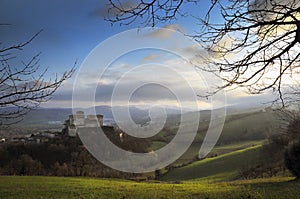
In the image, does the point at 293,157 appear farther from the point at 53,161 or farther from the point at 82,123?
the point at 82,123

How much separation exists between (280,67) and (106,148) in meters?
59.3

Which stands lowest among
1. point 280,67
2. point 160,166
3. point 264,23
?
point 160,166

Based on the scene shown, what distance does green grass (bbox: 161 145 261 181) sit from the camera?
49.2 meters

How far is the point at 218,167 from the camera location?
5300 cm

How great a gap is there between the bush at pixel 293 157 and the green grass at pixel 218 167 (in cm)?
2274

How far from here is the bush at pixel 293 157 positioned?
22.4 meters

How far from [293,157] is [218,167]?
31.4m

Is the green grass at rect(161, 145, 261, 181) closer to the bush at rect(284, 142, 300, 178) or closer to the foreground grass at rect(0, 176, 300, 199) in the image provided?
the bush at rect(284, 142, 300, 178)

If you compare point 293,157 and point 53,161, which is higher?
point 293,157

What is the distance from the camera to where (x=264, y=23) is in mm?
4293

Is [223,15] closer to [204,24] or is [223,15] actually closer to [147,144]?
[204,24]

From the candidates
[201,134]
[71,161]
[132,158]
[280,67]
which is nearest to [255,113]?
[201,134]

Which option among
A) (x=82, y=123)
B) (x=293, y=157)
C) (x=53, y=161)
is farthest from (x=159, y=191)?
(x=82, y=123)

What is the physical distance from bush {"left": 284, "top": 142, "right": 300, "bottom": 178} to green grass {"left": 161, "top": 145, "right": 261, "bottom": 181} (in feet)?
74.6
